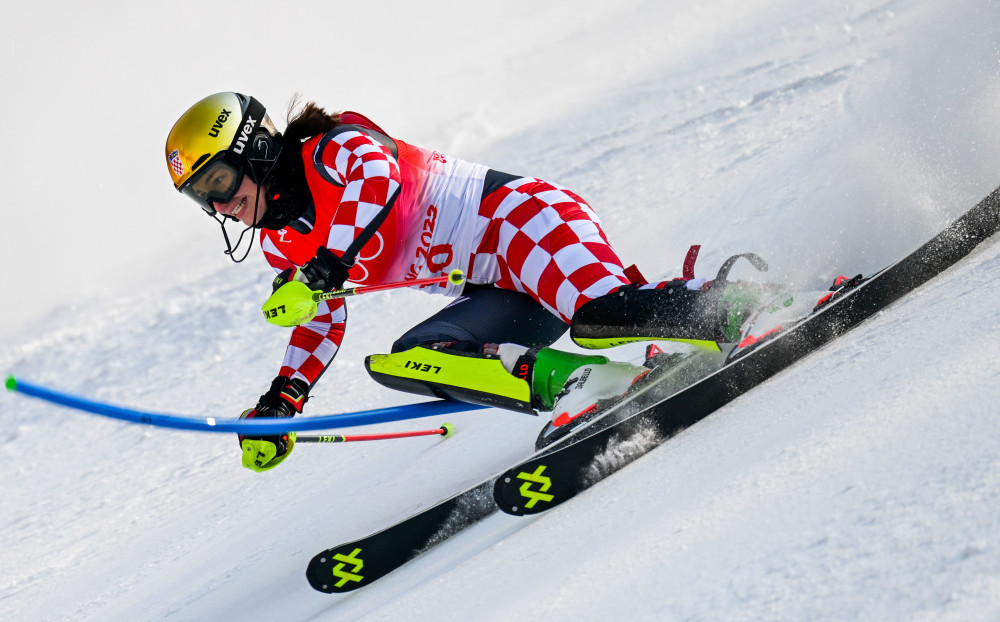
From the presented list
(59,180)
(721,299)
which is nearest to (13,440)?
(721,299)

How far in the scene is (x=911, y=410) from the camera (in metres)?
1.67

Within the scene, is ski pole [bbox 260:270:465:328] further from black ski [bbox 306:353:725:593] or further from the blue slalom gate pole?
black ski [bbox 306:353:725:593]

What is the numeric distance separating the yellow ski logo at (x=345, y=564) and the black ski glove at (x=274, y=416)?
0.64 m

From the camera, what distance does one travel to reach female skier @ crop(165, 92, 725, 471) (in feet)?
8.42

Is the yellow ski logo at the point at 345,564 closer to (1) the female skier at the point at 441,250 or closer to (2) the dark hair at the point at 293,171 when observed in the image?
(1) the female skier at the point at 441,250

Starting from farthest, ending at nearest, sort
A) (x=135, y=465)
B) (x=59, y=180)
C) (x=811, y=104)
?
(x=59, y=180), (x=811, y=104), (x=135, y=465)

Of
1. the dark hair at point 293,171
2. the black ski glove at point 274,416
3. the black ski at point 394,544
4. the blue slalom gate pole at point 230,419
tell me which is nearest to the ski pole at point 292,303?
the blue slalom gate pole at point 230,419

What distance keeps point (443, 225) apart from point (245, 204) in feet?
2.14

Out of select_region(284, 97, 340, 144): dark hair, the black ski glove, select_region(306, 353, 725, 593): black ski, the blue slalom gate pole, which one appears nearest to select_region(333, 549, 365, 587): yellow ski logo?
select_region(306, 353, 725, 593): black ski

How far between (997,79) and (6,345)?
802 centimetres

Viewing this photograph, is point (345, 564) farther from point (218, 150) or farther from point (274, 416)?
→ point (218, 150)

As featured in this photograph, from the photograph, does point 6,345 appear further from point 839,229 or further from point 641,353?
point 839,229

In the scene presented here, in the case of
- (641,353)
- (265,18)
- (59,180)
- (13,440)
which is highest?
(265,18)

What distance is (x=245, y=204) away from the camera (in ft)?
9.68
